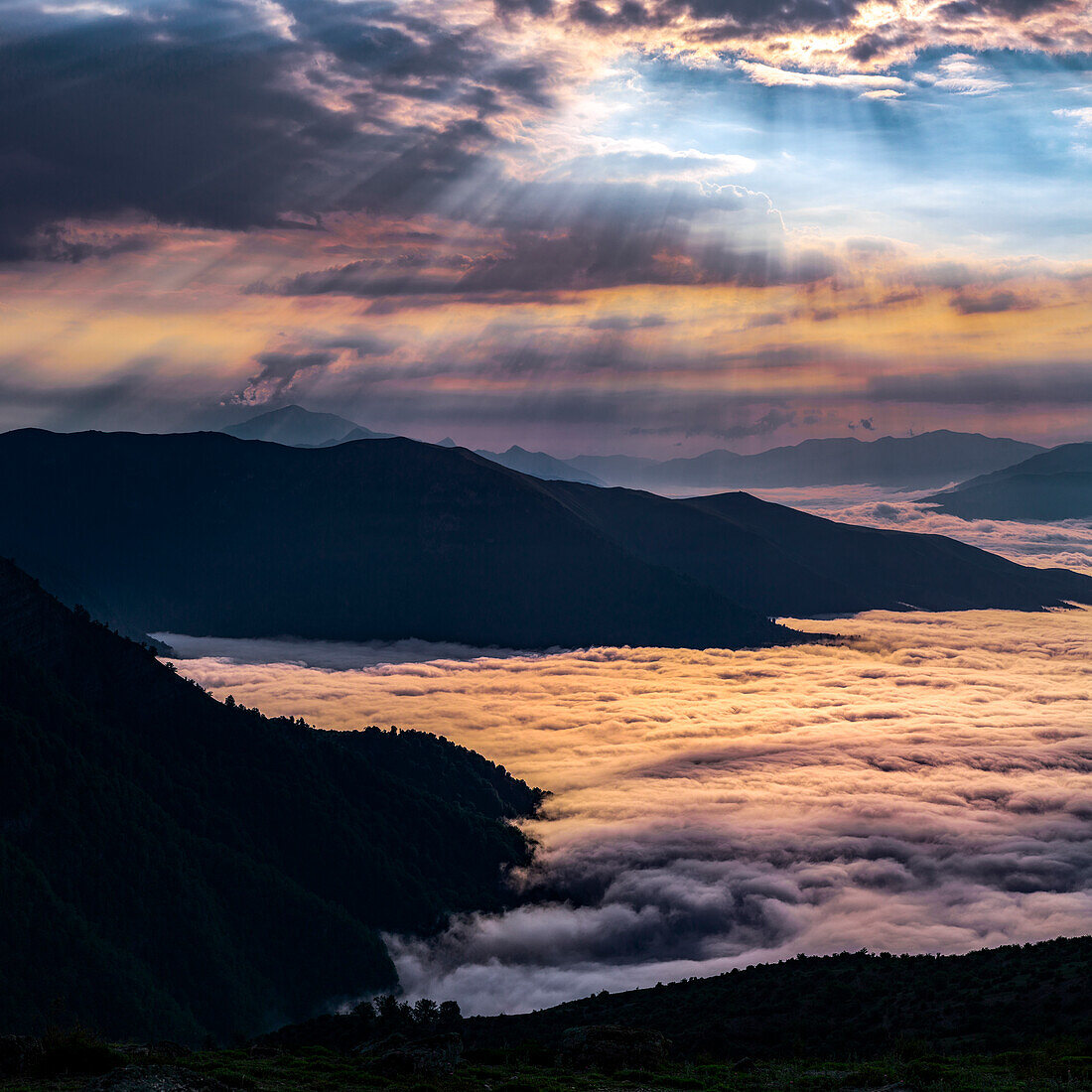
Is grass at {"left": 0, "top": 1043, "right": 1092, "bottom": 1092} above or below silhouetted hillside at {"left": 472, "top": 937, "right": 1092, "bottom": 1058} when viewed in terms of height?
above

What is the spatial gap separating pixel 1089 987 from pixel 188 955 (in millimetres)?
148308

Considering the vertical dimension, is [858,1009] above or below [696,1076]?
below

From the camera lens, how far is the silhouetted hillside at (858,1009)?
9519 centimetres

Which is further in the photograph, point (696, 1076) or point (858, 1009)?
point (858, 1009)

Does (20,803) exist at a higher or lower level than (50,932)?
higher

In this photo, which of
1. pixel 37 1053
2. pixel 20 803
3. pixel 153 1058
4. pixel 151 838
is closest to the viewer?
pixel 37 1053

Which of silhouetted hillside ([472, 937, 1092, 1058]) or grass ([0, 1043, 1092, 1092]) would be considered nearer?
grass ([0, 1043, 1092, 1092])

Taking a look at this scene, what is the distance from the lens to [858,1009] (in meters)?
111

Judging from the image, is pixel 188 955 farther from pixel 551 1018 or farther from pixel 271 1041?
pixel 551 1018

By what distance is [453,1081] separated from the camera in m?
71.2

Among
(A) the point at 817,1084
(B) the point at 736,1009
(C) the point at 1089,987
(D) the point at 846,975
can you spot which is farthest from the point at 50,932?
(C) the point at 1089,987

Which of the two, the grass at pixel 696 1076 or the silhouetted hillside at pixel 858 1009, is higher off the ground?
the grass at pixel 696 1076

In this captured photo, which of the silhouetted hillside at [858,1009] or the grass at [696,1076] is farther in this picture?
the silhouetted hillside at [858,1009]

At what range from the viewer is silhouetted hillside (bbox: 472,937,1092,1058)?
9519 centimetres
